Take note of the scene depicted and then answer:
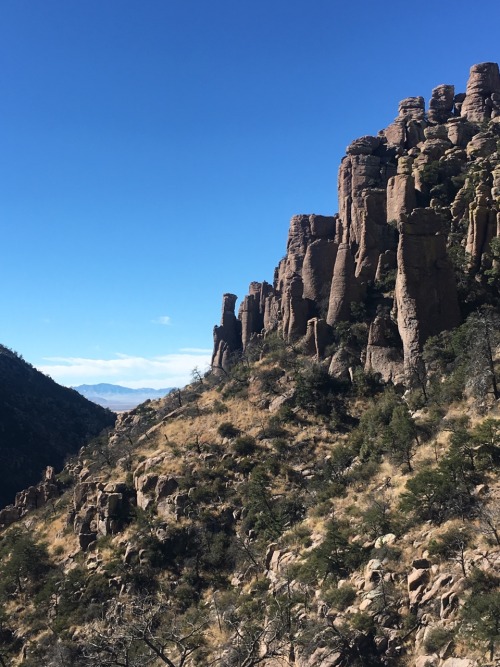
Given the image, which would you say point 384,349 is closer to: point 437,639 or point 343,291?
point 343,291

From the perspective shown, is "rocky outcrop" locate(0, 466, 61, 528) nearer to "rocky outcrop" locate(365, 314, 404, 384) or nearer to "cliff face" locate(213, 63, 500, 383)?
"cliff face" locate(213, 63, 500, 383)

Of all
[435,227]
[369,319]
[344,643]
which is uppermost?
[435,227]

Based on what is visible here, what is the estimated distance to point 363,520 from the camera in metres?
30.5

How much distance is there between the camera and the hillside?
23.9 metres

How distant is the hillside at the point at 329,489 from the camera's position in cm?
2388

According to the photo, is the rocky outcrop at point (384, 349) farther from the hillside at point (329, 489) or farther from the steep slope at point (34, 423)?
the steep slope at point (34, 423)

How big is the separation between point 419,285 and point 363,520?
22119 millimetres

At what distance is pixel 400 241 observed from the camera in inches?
1784

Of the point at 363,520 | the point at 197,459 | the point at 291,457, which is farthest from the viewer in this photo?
the point at 197,459

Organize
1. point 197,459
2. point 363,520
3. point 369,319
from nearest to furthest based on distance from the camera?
point 363,520 → point 197,459 → point 369,319

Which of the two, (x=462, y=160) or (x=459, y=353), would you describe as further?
(x=462, y=160)

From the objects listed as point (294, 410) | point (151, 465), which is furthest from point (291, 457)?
point (151, 465)

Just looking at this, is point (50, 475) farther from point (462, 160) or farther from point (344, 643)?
point (462, 160)

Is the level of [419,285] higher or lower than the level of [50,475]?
higher
